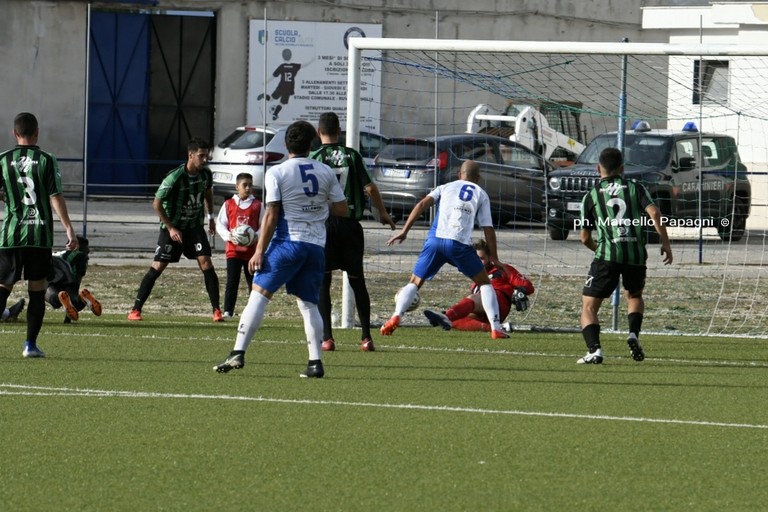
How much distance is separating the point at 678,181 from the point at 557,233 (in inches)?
94.7

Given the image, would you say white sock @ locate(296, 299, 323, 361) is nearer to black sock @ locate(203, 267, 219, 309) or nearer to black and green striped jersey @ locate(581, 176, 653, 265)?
black and green striped jersey @ locate(581, 176, 653, 265)

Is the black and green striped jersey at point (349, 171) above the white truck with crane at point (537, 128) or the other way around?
the other way around

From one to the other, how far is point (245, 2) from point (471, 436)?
29371 millimetres

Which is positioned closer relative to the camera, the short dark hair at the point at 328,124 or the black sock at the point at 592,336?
the black sock at the point at 592,336

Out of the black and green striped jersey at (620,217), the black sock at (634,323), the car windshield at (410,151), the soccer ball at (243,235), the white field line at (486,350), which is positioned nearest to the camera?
the black and green striped jersey at (620,217)

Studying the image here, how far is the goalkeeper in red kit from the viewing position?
13906mm

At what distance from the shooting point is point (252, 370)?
10609 mm

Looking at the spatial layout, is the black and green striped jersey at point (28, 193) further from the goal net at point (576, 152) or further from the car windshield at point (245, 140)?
the car windshield at point (245, 140)

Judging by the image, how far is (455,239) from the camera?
41.7ft

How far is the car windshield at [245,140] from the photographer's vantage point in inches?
1171

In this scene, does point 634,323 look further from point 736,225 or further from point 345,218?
point 736,225

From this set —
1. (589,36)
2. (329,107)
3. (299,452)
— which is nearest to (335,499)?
(299,452)

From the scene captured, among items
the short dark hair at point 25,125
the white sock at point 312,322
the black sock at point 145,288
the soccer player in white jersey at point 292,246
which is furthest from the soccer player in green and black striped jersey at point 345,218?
the black sock at point 145,288

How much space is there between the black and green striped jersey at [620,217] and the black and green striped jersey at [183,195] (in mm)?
4468
